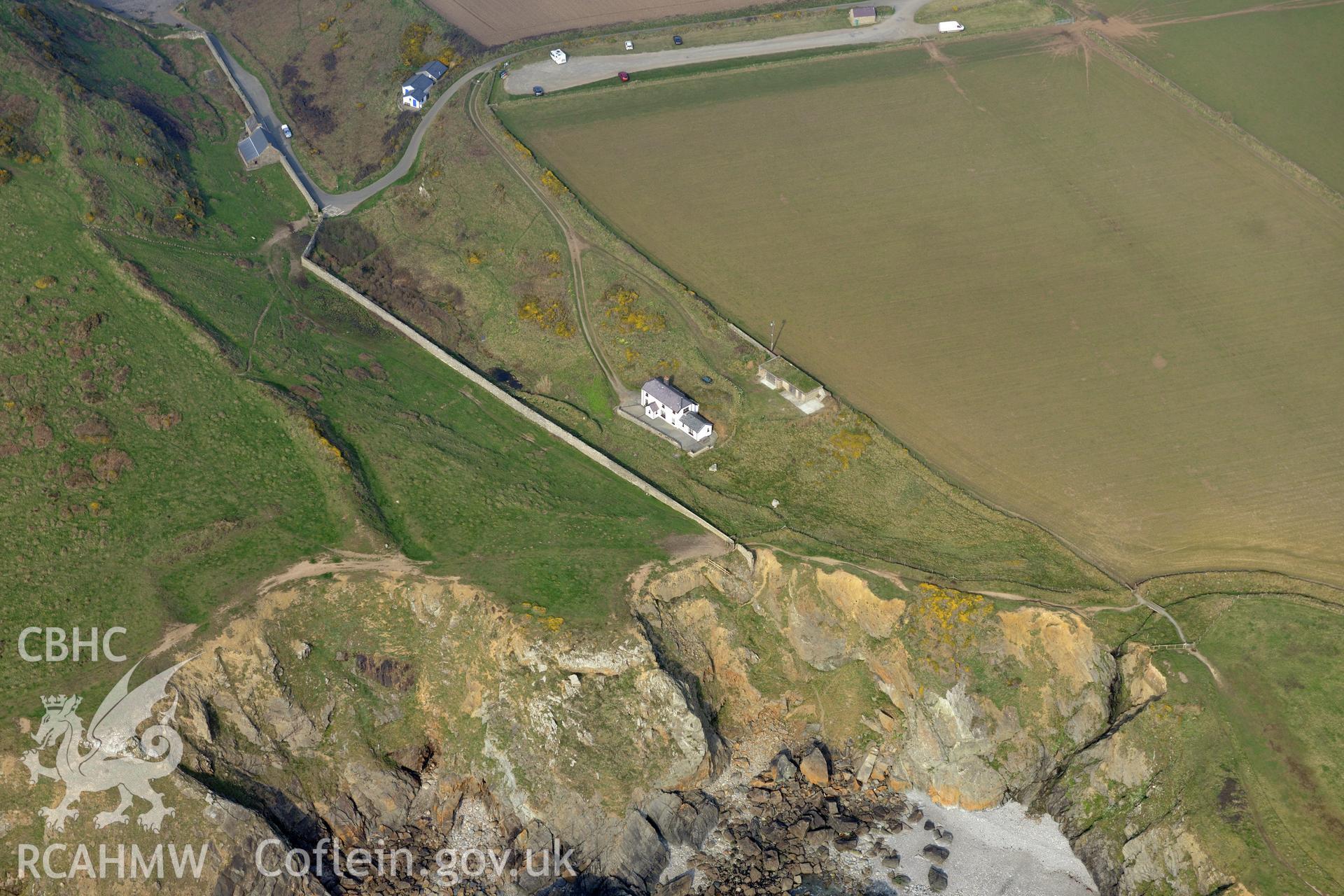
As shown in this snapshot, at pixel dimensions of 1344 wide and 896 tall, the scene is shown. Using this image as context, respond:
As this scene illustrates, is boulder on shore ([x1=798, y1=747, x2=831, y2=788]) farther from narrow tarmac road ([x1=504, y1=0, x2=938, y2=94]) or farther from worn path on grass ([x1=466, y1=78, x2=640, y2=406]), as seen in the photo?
narrow tarmac road ([x1=504, y1=0, x2=938, y2=94])

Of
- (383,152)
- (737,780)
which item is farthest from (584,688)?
(383,152)

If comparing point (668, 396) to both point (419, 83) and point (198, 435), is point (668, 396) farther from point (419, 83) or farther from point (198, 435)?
point (419, 83)

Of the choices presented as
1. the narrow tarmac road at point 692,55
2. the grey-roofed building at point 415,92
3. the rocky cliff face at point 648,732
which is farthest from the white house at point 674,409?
the grey-roofed building at point 415,92

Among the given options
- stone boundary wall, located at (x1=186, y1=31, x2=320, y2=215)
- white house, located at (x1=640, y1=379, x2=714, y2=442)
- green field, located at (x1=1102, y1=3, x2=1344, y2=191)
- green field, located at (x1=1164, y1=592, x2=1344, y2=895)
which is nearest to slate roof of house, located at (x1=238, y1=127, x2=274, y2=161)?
stone boundary wall, located at (x1=186, y1=31, x2=320, y2=215)

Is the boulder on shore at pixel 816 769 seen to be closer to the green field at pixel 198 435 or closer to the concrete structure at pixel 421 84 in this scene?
the green field at pixel 198 435

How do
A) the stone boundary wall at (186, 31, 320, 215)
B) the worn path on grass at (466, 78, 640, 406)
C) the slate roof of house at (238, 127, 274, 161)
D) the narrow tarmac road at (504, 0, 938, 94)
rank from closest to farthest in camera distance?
the worn path on grass at (466, 78, 640, 406) → the stone boundary wall at (186, 31, 320, 215) → the slate roof of house at (238, 127, 274, 161) → the narrow tarmac road at (504, 0, 938, 94)

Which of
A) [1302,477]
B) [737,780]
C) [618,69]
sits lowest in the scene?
[737,780]

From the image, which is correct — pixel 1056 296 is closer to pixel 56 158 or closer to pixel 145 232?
pixel 145 232

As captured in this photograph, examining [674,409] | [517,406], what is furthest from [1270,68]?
[517,406]
